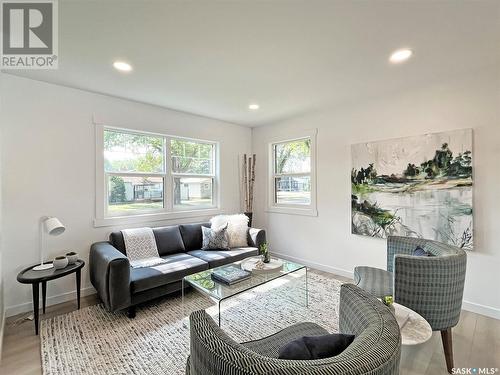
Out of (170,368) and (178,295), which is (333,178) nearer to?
(178,295)

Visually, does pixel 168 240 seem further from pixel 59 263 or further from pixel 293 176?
pixel 293 176

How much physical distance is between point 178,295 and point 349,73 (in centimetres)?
321

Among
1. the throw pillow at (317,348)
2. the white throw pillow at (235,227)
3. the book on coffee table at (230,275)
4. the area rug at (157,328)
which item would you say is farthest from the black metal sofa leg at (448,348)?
the white throw pillow at (235,227)

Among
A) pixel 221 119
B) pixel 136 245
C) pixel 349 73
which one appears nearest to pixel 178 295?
pixel 136 245

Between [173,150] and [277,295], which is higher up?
[173,150]

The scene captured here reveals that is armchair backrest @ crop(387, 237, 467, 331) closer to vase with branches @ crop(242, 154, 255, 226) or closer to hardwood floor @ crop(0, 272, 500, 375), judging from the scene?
hardwood floor @ crop(0, 272, 500, 375)

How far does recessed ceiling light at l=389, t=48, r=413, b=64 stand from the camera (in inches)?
82.4

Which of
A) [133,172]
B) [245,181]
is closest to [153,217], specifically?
[133,172]

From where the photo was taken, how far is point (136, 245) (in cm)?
300

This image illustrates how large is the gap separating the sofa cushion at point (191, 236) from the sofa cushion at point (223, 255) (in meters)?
0.13

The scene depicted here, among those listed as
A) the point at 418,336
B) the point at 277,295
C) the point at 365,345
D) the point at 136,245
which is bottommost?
the point at 277,295

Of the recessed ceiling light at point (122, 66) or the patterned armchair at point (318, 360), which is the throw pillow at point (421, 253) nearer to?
the patterned armchair at point (318, 360)

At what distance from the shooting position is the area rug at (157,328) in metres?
1.80

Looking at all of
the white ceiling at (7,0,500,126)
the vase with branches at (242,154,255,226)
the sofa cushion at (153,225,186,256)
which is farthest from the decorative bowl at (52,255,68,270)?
the vase with branches at (242,154,255,226)
